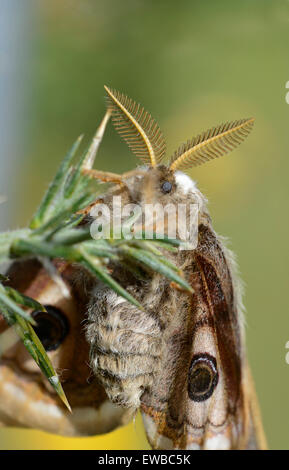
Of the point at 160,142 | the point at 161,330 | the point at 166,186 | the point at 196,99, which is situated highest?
the point at 196,99

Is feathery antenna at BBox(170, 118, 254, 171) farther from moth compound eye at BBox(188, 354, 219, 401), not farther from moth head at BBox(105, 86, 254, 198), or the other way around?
moth compound eye at BBox(188, 354, 219, 401)

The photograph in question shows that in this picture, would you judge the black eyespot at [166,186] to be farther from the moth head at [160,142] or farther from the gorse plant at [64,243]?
the gorse plant at [64,243]

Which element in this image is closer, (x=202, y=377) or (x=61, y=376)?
(x=202, y=377)

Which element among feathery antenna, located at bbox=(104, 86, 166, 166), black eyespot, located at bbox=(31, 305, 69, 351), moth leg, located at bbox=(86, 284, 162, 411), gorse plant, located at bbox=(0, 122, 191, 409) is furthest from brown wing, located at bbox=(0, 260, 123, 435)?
gorse plant, located at bbox=(0, 122, 191, 409)

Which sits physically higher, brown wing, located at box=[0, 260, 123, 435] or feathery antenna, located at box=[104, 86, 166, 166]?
feathery antenna, located at box=[104, 86, 166, 166]

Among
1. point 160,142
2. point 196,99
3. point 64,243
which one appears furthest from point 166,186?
point 196,99

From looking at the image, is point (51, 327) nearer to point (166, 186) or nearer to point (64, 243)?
point (166, 186)
